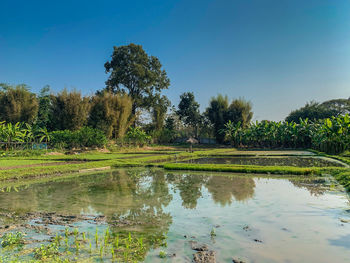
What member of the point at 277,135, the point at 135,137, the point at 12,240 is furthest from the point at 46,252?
the point at 277,135

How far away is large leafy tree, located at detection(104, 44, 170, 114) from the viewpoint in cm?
3553

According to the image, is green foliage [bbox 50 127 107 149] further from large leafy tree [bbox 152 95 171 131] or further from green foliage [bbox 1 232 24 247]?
green foliage [bbox 1 232 24 247]

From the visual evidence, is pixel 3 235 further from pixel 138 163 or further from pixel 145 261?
pixel 138 163

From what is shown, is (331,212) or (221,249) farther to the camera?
(331,212)

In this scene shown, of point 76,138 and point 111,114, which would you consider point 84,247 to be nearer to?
point 76,138

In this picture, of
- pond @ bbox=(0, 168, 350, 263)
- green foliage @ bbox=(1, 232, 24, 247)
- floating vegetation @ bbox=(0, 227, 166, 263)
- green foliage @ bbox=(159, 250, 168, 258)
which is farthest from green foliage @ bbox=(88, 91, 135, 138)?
green foliage @ bbox=(159, 250, 168, 258)

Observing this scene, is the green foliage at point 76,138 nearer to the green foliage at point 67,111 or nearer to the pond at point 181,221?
the green foliage at point 67,111

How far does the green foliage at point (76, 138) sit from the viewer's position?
22.0 meters

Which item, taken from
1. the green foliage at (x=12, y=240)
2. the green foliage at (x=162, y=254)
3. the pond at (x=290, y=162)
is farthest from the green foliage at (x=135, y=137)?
the green foliage at (x=162, y=254)

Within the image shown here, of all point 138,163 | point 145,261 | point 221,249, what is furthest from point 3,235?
point 138,163

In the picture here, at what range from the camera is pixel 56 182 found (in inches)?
391

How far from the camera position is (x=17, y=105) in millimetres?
25453

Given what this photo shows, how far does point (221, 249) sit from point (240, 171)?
8.36 meters

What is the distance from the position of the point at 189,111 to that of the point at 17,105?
23.4 metres
